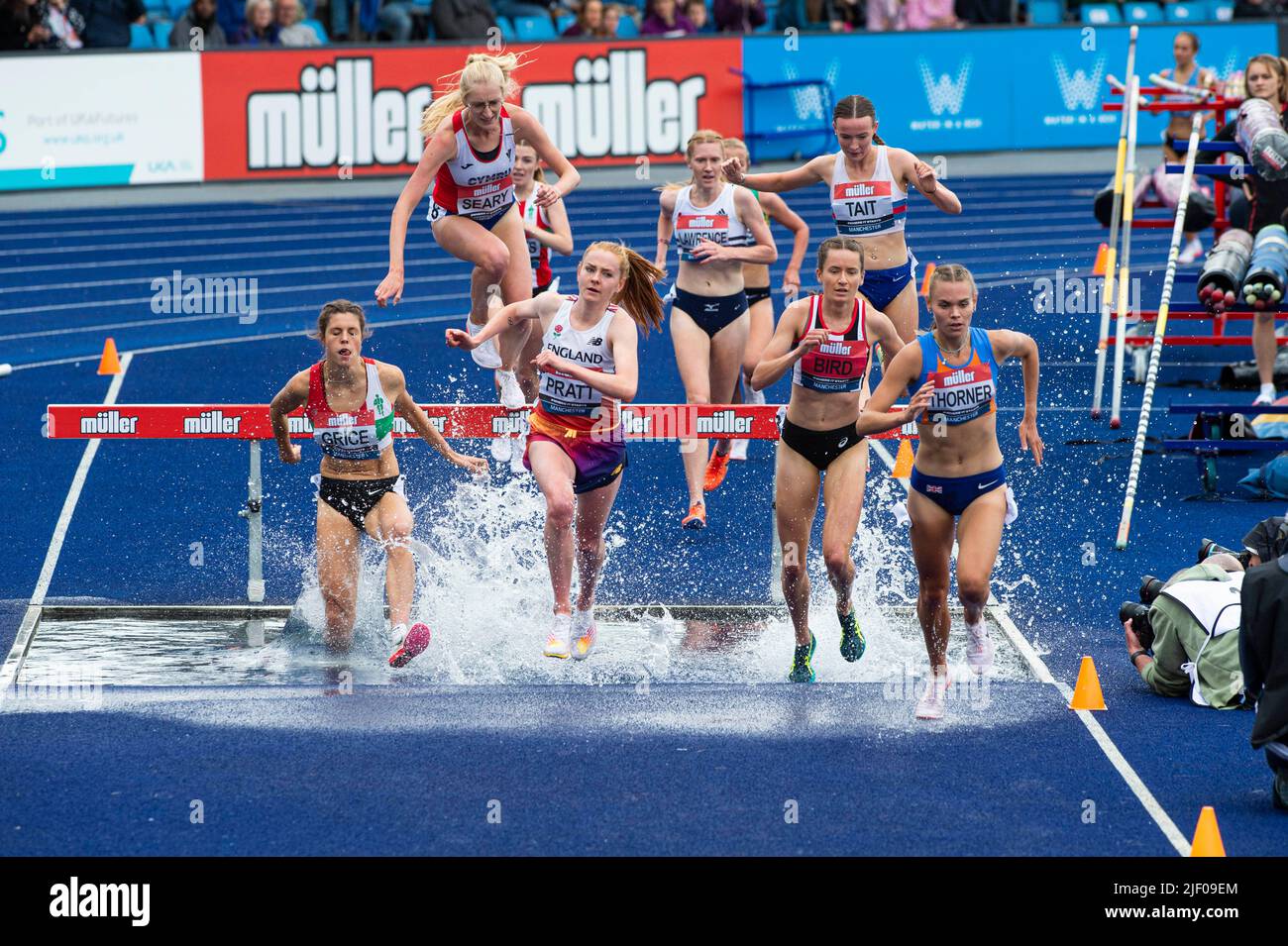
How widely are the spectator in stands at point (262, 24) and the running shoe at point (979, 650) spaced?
1685cm

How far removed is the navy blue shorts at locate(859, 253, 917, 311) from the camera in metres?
10.2

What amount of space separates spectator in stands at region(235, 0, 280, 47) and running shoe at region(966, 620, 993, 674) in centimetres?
1685

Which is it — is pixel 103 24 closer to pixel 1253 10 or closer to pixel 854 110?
pixel 854 110

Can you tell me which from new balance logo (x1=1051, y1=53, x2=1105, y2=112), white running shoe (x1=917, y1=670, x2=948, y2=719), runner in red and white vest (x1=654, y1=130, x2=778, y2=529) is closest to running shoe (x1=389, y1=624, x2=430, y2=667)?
white running shoe (x1=917, y1=670, x2=948, y2=719)

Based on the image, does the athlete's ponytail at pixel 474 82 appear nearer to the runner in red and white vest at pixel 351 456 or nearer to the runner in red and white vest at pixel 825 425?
the runner in red and white vest at pixel 351 456

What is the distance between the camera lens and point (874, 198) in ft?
33.2

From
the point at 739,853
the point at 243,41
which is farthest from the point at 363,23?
the point at 739,853

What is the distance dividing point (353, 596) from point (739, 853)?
127 inches

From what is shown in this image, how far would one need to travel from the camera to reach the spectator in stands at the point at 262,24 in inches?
898

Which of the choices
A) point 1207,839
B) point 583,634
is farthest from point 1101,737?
point 583,634

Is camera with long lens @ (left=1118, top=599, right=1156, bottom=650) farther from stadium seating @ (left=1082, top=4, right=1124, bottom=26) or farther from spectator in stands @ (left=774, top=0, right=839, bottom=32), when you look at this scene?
stadium seating @ (left=1082, top=4, right=1124, bottom=26)

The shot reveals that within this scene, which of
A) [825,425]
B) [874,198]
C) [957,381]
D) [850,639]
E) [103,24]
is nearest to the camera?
[957,381]

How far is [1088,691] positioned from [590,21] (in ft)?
57.0
